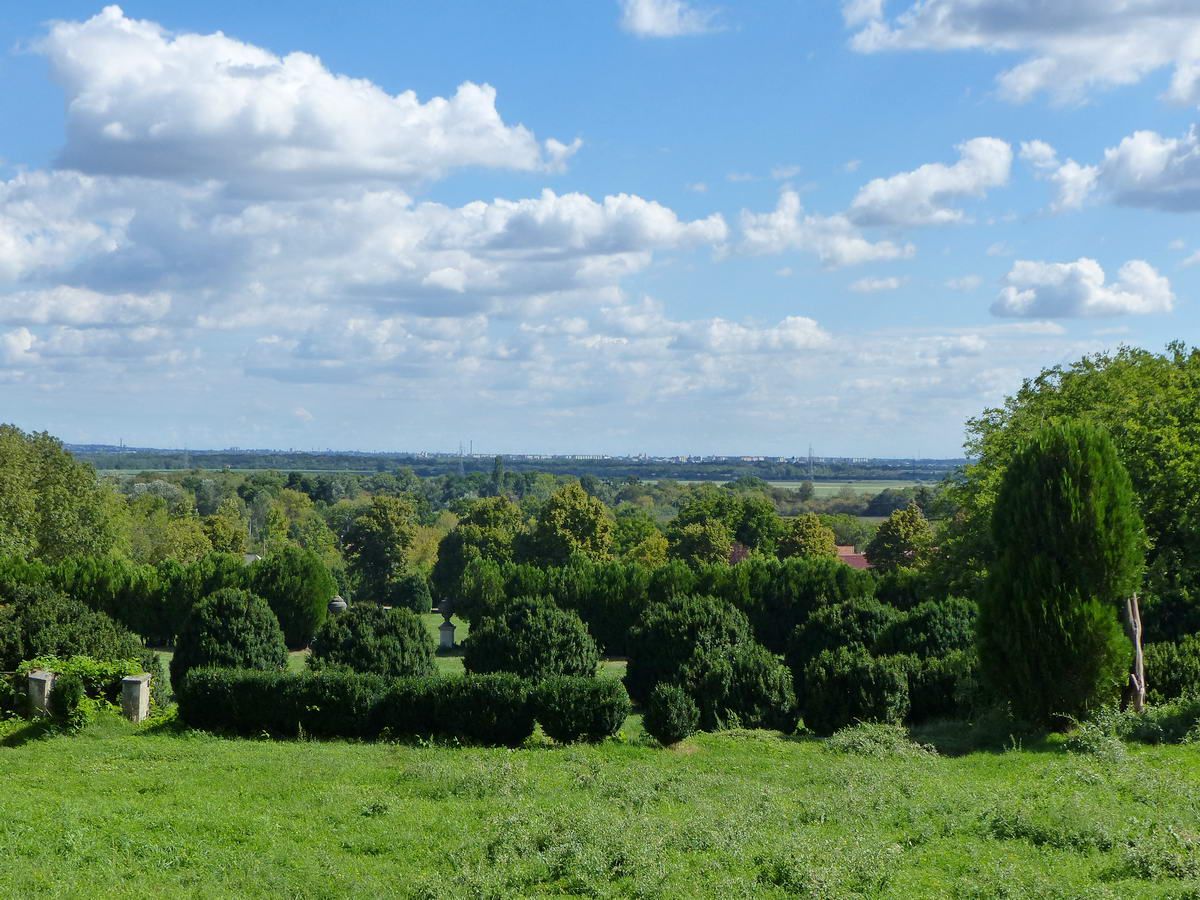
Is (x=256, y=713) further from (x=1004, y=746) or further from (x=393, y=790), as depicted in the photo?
(x=1004, y=746)

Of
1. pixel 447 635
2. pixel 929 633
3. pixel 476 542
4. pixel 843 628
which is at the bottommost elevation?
pixel 447 635

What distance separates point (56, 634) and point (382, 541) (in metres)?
41.3

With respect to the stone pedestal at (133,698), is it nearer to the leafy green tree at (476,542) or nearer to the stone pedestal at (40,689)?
the stone pedestal at (40,689)

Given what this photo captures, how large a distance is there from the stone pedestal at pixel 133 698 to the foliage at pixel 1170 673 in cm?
1804

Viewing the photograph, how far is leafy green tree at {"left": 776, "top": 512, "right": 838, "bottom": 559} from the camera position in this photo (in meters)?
61.5

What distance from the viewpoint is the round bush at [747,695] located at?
2205 centimetres

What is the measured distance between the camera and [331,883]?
32.3 feet

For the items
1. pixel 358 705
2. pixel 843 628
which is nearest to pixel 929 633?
pixel 843 628

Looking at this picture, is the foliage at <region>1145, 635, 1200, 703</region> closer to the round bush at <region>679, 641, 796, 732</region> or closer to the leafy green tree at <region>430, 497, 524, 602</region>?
the round bush at <region>679, 641, 796, 732</region>

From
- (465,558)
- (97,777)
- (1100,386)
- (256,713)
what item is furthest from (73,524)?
(1100,386)

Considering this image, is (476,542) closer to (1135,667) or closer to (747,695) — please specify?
(747,695)

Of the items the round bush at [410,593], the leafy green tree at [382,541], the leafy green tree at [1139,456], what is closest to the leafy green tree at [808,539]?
the round bush at [410,593]

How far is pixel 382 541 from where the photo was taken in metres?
64.6

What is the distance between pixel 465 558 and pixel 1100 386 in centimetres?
4126
